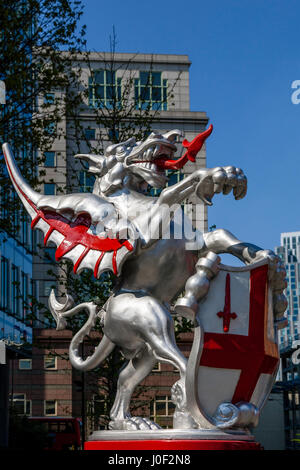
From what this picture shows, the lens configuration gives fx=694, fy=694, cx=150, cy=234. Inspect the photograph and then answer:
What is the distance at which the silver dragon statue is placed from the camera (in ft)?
13.5

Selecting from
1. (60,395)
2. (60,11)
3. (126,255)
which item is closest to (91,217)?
(126,255)

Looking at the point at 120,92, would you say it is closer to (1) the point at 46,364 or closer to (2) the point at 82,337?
(1) the point at 46,364

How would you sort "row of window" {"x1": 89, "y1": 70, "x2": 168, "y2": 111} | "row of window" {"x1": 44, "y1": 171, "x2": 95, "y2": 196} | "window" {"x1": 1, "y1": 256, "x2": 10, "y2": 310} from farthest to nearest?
"window" {"x1": 1, "y1": 256, "x2": 10, "y2": 310}
"row of window" {"x1": 89, "y1": 70, "x2": 168, "y2": 111}
"row of window" {"x1": 44, "y1": 171, "x2": 95, "y2": 196}

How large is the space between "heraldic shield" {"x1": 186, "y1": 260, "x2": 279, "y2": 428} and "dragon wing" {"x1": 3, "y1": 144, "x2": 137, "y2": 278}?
2.32 feet

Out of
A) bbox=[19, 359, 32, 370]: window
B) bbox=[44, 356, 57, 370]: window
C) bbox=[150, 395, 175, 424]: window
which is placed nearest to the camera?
bbox=[150, 395, 175, 424]: window

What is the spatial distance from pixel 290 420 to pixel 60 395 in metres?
31.2

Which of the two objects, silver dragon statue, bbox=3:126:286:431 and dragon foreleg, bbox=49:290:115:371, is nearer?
silver dragon statue, bbox=3:126:286:431

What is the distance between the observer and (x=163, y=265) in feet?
15.0

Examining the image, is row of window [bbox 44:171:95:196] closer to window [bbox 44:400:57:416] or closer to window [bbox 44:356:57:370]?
window [bbox 44:356:57:370]

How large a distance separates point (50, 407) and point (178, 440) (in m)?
26.9

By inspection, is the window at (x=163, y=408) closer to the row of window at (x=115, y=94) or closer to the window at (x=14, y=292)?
the window at (x=14, y=292)

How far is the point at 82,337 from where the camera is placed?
198 inches

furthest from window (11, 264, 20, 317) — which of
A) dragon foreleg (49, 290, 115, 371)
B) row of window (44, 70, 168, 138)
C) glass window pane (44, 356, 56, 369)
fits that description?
dragon foreleg (49, 290, 115, 371)

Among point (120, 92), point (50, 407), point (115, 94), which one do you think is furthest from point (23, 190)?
point (50, 407)
